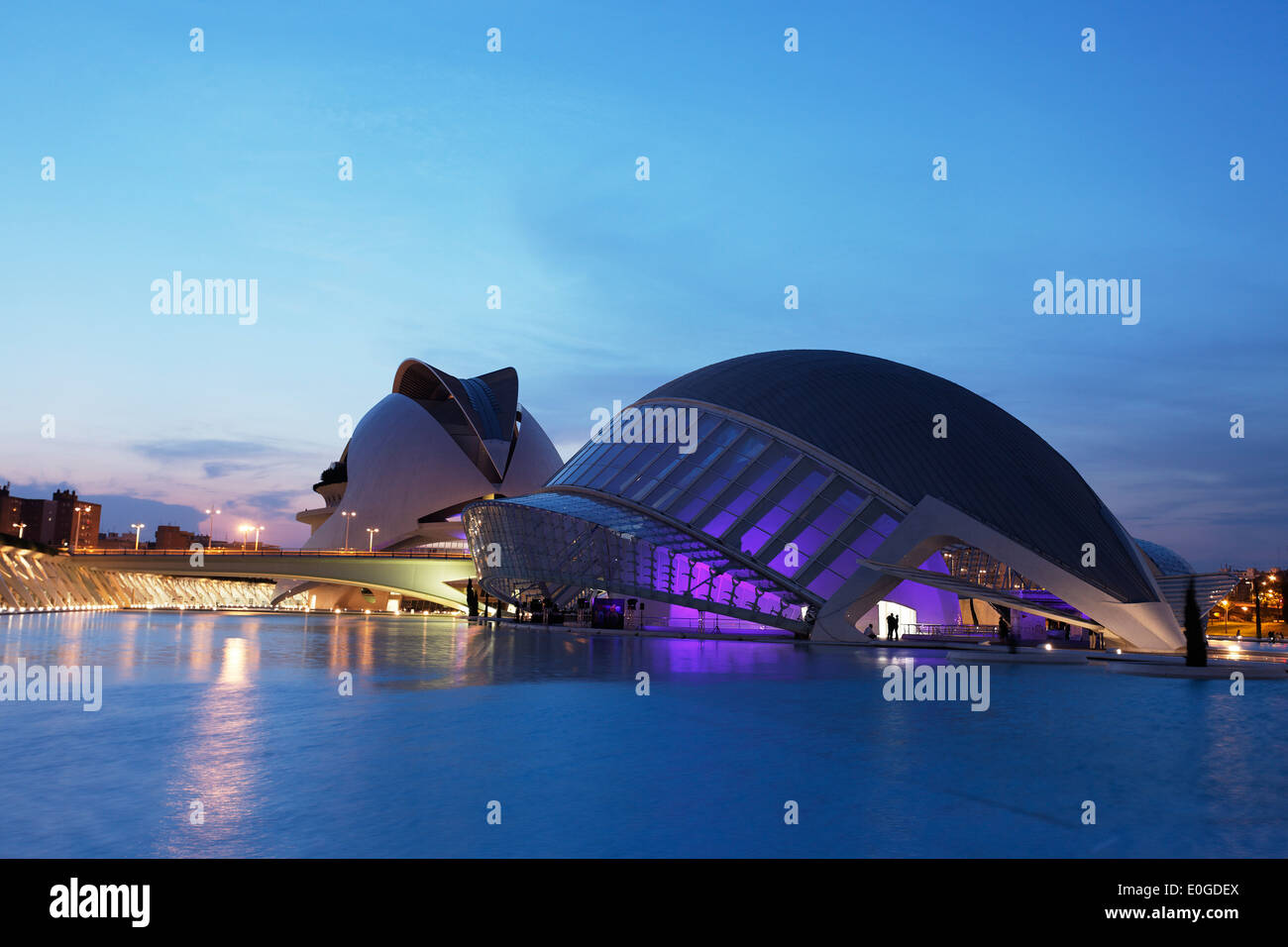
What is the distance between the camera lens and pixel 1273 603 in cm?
10819

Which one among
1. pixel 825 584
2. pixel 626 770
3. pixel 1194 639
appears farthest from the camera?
pixel 825 584

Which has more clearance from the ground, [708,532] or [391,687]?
[708,532]

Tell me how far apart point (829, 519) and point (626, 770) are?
27286 mm

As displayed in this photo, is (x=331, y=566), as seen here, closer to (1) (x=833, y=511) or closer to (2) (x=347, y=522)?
(2) (x=347, y=522)

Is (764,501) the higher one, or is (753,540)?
(764,501)

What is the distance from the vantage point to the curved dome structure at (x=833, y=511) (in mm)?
32000

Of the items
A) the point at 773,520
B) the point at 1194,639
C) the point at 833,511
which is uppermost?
the point at 833,511

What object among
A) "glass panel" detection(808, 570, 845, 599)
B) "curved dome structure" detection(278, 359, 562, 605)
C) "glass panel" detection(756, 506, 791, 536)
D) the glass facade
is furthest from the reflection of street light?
"glass panel" detection(808, 570, 845, 599)

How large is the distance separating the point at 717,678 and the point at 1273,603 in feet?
373

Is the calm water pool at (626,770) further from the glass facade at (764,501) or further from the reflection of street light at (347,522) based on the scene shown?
the reflection of street light at (347,522)

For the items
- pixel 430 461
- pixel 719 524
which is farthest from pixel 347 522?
pixel 719 524

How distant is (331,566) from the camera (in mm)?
78938
